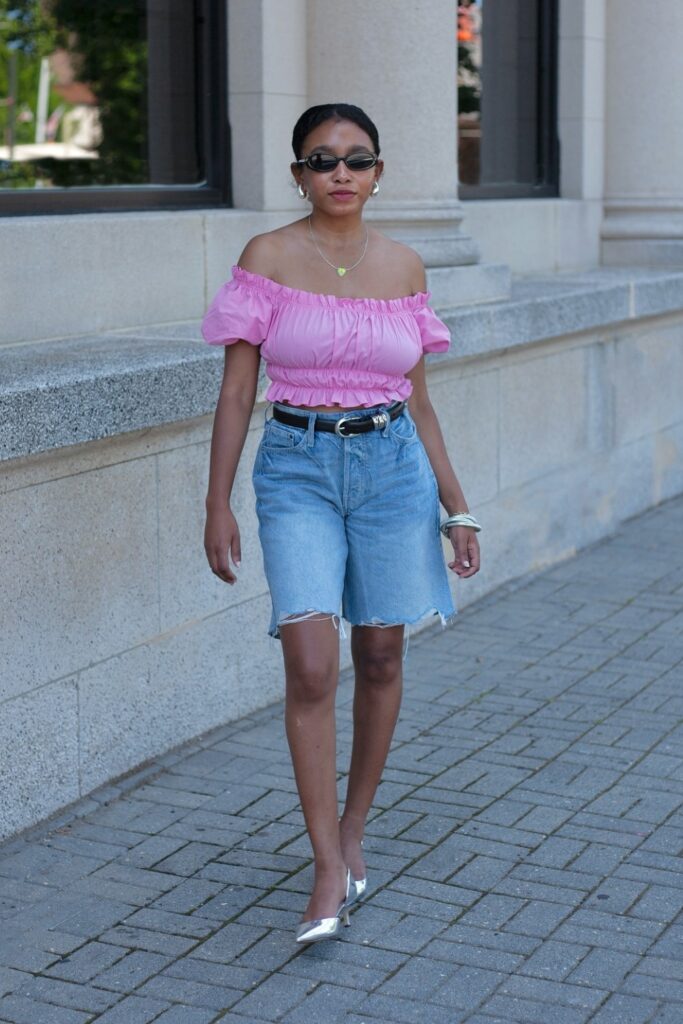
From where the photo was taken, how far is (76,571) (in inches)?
177

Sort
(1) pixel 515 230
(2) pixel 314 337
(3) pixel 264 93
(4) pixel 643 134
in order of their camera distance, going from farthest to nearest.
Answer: (4) pixel 643 134 < (1) pixel 515 230 < (3) pixel 264 93 < (2) pixel 314 337

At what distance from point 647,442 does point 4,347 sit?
15.5 feet

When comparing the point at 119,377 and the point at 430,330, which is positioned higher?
the point at 430,330

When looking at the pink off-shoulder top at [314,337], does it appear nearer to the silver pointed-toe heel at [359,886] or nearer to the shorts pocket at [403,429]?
the shorts pocket at [403,429]

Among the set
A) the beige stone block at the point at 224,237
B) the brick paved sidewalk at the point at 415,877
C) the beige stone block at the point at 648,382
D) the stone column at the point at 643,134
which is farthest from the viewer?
the stone column at the point at 643,134

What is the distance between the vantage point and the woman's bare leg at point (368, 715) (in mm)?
3811

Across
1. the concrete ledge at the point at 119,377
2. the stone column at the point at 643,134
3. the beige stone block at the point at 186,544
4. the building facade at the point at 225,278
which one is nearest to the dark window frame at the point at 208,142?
the building facade at the point at 225,278

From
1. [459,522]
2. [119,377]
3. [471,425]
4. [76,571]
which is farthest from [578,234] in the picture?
[459,522]

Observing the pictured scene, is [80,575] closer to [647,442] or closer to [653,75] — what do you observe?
[647,442]

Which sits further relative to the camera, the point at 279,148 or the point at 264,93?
the point at 279,148

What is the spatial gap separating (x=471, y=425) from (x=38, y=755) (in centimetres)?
292

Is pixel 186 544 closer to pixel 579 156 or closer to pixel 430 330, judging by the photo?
pixel 430 330

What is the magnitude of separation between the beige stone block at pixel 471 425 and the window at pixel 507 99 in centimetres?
174

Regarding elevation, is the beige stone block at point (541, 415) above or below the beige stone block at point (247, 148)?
below
